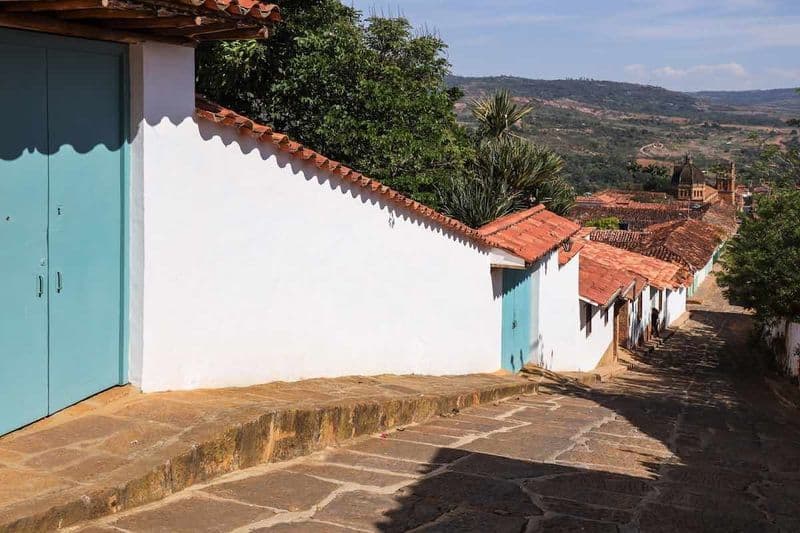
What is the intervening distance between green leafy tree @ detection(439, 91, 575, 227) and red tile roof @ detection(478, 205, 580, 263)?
1.30 m

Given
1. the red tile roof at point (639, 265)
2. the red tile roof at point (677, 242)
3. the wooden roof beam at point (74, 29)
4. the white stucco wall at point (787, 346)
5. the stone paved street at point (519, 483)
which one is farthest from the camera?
the red tile roof at point (677, 242)

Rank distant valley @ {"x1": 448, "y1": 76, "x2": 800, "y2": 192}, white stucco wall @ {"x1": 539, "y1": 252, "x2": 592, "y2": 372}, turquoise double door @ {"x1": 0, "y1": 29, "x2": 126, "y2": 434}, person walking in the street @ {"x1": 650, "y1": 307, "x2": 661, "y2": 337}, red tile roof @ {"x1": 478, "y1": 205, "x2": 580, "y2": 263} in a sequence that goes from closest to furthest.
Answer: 1. turquoise double door @ {"x1": 0, "y1": 29, "x2": 126, "y2": 434}
2. red tile roof @ {"x1": 478, "y1": 205, "x2": 580, "y2": 263}
3. white stucco wall @ {"x1": 539, "y1": 252, "x2": 592, "y2": 372}
4. person walking in the street @ {"x1": 650, "y1": 307, "x2": 661, "y2": 337}
5. distant valley @ {"x1": 448, "y1": 76, "x2": 800, "y2": 192}

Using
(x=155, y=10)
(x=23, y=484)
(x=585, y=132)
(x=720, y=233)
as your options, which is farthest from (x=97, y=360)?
(x=585, y=132)

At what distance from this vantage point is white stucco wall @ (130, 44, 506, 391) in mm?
5516

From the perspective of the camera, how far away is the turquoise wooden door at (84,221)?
4949 mm

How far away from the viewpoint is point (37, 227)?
4.80 meters

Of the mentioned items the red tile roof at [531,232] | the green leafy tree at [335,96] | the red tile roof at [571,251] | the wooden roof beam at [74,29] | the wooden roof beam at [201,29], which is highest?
the green leafy tree at [335,96]

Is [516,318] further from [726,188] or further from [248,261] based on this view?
[726,188]

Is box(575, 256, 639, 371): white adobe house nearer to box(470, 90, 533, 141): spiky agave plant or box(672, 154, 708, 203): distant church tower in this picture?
box(470, 90, 533, 141): spiky agave plant

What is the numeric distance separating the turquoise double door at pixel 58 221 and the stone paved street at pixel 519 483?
1194 millimetres

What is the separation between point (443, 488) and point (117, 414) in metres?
2.03

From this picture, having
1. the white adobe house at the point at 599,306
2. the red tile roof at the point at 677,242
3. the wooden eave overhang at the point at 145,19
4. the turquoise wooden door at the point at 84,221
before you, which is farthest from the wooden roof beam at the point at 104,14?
the red tile roof at the point at 677,242

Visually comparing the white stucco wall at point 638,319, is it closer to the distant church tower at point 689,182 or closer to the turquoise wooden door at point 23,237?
the turquoise wooden door at point 23,237

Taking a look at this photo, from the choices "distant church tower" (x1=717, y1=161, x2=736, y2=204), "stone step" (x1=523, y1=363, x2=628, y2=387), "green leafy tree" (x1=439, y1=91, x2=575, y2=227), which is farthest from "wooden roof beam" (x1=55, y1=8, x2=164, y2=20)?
"distant church tower" (x1=717, y1=161, x2=736, y2=204)
